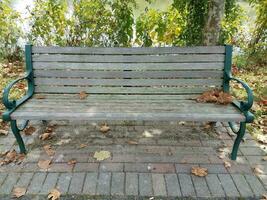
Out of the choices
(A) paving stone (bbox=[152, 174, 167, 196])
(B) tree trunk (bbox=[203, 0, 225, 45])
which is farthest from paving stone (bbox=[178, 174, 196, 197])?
(B) tree trunk (bbox=[203, 0, 225, 45])

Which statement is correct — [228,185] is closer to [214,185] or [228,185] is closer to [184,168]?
[214,185]

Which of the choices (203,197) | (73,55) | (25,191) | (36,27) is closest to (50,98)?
(73,55)

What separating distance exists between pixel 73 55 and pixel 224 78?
1.84m

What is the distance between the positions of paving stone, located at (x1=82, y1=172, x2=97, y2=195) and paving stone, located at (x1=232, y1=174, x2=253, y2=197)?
1.37 m

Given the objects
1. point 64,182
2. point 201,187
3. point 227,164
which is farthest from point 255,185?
point 64,182

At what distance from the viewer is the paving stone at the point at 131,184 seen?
3.22m

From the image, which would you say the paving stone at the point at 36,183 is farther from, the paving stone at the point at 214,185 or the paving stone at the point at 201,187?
the paving stone at the point at 214,185

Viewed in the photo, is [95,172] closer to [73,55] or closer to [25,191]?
[25,191]

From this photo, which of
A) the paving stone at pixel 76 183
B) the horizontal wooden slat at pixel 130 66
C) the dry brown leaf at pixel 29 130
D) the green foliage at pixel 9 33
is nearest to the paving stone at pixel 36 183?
the paving stone at pixel 76 183

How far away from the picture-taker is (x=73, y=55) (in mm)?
4184

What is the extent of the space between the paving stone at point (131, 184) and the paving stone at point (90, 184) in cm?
31

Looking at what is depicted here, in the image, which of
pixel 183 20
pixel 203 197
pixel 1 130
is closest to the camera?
pixel 203 197

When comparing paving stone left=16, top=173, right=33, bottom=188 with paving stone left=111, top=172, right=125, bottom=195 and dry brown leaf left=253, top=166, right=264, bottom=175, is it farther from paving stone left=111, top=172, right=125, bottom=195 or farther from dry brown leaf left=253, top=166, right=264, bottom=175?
dry brown leaf left=253, top=166, right=264, bottom=175

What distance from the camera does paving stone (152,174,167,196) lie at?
3223 mm
